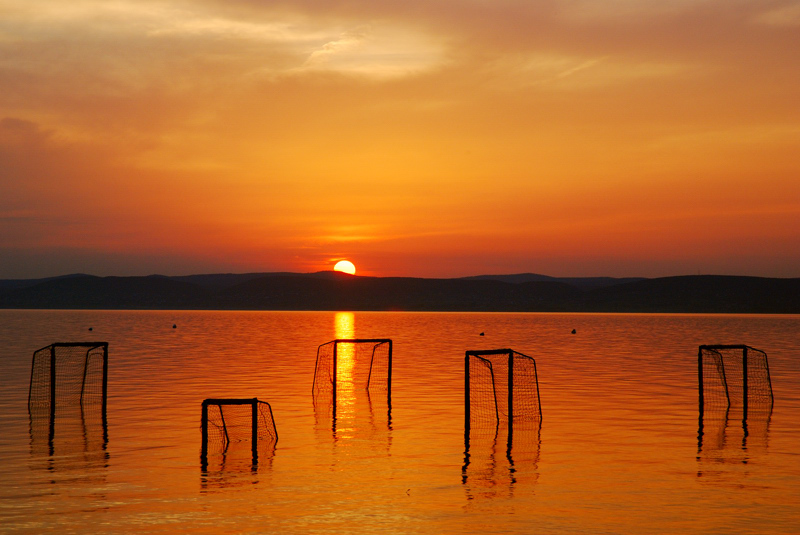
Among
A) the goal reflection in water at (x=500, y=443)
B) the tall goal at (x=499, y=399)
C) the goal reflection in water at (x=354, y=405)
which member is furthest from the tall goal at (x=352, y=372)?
the goal reflection in water at (x=500, y=443)

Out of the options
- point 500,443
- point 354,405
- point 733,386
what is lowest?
point 733,386

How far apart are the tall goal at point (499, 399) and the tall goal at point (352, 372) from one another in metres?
5.62

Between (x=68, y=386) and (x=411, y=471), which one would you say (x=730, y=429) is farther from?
(x=68, y=386)

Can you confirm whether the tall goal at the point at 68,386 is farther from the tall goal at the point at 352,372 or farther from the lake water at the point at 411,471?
the tall goal at the point at 352,372

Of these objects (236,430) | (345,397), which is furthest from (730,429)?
(236,430)

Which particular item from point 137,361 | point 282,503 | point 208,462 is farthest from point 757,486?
point 137,361

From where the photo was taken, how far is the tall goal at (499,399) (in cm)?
3512

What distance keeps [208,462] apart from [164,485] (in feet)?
11.3

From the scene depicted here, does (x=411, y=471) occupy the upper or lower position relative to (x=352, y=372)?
upper

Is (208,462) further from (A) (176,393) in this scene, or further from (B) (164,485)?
(A) (176,393)

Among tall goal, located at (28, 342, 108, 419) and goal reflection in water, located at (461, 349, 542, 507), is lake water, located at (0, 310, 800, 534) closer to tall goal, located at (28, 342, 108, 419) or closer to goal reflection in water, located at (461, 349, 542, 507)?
goal reflection in water, located at (461, 349, 542, 507)

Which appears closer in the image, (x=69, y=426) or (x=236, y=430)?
(x=236, y=430)

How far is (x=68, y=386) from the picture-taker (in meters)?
52.5

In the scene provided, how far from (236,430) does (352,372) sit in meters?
32.1
